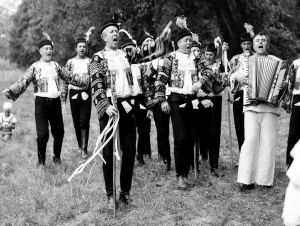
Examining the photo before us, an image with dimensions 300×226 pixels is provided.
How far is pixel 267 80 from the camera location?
6910mm

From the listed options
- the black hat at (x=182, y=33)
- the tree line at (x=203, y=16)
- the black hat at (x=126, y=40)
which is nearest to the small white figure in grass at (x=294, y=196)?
the black hat at (x=182, y=33)

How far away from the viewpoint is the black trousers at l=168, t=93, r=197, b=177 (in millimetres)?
6992

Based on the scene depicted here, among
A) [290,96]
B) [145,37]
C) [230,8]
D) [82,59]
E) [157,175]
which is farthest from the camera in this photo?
[230,8]

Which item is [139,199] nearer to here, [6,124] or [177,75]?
[177,75]

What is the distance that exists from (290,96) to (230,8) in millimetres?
11895

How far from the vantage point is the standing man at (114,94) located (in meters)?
5.99

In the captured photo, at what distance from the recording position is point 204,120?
805 centimetres

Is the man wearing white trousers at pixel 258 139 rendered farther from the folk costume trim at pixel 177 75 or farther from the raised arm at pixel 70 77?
the raised arm at pixel 70 77

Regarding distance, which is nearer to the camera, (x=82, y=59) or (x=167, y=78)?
(x=167, y=78)

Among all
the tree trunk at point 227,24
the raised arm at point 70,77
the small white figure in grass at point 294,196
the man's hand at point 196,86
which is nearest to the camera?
the small white figure in grass at point 294,196

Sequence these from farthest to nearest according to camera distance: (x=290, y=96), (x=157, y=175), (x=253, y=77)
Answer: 1. (x=157, y=175)
2. (x=290, y=96)
3. (x=253, y=77)

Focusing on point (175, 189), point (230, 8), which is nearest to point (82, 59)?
point (175, 189)

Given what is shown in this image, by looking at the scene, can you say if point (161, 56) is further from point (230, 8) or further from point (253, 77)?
point (230, 8)

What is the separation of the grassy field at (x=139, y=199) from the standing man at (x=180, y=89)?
586mm
